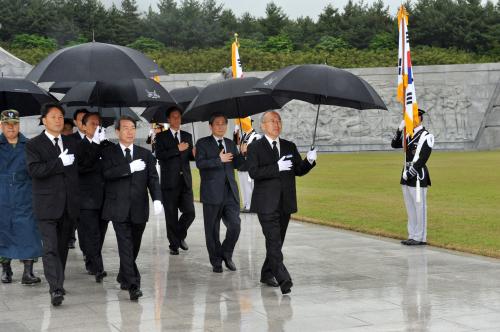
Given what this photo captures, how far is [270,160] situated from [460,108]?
3037 centimetres

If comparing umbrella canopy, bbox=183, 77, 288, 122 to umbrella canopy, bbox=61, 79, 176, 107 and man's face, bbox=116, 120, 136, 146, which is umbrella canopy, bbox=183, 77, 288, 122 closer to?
umbrella canopy, bbox=61, 79, 176, 107

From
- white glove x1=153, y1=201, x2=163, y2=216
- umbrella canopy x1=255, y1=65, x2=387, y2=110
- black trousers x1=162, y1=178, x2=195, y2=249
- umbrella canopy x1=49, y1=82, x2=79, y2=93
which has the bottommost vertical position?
black trousers x1=162, y1=178, x2=195, y2=249

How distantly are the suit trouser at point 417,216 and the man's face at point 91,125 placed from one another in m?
4.16

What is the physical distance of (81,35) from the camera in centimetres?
5044

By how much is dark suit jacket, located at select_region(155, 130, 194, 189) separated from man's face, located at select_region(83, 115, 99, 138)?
1.71 m

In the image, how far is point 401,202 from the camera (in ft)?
50.3

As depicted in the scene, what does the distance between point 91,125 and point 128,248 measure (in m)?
1.61

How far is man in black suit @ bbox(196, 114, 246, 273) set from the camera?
8.55 metres

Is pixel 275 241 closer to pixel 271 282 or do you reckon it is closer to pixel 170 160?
pixel 271 282

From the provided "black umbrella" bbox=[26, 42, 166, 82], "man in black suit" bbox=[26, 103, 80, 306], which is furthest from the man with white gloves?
"man in black suit" bbox=[26, 103, 80, 306]

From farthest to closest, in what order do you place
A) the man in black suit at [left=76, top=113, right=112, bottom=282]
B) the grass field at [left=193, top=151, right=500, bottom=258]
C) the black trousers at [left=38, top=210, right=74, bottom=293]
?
the grass field at [left=193, top=151, right=500, bottom=258]
the man in black suit at [left=76, top=113, right=112, bottom=282]
the black trousers at [left=38, top=210, right=74, bottom=293]

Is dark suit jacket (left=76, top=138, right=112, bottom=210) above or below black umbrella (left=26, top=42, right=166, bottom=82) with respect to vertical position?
below

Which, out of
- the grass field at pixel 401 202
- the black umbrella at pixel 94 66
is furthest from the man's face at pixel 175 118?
the grass field at pixel 401 202

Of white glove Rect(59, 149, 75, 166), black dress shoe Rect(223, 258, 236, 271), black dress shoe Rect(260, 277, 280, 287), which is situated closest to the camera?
white glove Rect(59, 149, 75, 166)
